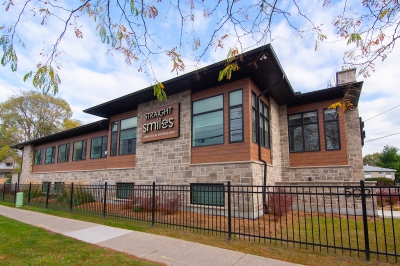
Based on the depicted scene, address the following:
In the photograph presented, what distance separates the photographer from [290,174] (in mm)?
11328

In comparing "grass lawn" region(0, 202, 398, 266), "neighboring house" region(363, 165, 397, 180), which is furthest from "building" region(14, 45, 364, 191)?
"neighboring house" region(363, 165, 397, 180)

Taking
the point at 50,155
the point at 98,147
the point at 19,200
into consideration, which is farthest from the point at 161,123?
the point at 50,155

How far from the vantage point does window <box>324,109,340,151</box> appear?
10.4m

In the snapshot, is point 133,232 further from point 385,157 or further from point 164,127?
point 385,157

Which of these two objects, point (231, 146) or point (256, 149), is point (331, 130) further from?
point (231, 146)

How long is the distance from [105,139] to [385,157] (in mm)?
51338

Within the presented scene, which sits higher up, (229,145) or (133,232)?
(229,145)

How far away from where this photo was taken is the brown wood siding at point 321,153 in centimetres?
1017

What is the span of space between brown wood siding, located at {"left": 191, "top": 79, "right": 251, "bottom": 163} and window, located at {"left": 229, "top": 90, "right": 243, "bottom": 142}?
15cm

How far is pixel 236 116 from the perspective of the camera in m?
9.04

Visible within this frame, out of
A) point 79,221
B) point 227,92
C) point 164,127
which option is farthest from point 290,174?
point 79,221

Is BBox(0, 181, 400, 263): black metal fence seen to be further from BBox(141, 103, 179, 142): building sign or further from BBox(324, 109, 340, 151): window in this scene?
BBox(141, 103, 179, 142): building sign

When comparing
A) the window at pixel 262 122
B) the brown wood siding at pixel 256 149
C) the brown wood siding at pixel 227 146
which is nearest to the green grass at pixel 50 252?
the brown wood siding at pixel 227 146

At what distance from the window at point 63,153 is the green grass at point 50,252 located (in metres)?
13.6
